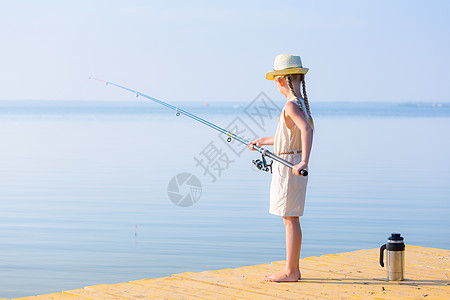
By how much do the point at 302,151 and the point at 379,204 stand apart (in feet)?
23.5

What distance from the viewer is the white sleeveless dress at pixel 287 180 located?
5.24 metres

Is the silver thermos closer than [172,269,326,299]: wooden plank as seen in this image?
No

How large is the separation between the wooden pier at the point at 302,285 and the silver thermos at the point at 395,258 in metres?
0.06

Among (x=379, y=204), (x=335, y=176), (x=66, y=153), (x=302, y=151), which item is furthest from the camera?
(x=66, y=153)

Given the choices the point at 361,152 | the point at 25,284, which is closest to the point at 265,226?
the point at 25,284

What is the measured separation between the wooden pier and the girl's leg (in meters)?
0.06

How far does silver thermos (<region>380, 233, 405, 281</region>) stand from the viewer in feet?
17.5

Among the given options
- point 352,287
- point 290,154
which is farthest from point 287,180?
point 352,287

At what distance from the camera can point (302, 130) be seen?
512cm

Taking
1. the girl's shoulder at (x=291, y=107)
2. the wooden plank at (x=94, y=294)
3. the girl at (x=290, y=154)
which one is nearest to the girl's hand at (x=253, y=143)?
the girl at (x=290, y=154)

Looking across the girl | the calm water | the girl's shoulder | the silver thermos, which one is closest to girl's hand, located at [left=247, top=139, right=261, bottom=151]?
the girl

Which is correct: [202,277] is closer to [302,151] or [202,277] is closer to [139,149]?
[302,151]

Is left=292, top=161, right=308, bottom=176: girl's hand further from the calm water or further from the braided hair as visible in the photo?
the calm water

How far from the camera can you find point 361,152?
21.8 m
